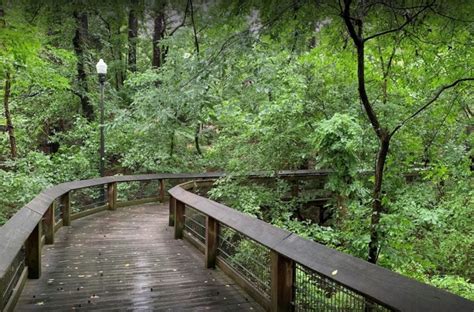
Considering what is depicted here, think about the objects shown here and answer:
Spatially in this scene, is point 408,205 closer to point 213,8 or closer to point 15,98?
point 213,8

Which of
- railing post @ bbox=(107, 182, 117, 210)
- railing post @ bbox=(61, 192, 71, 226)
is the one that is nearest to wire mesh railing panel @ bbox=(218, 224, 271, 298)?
railing post @ bbox=(61, 192, 71, 226)

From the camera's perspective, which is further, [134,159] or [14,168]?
[134,159]

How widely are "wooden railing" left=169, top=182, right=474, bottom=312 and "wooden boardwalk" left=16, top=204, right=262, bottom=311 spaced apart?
1.05 feet

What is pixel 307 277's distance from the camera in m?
3.47

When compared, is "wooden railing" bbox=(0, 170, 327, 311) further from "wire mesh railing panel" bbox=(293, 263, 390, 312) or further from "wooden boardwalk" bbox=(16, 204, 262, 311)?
"wire mesh railing panel" bbox=(293, 263, 390, 312)

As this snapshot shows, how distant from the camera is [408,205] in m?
6.56

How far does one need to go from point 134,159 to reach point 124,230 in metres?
5.63

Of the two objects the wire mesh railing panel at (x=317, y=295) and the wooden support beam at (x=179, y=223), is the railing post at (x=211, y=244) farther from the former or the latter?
the wooden support beam at (x=179, y=223)

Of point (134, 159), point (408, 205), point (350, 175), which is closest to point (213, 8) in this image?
point (408, 205)

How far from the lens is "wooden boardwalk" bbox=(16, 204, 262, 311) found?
4.06 metres

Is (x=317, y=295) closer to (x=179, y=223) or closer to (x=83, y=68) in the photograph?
(x=179, y=223)

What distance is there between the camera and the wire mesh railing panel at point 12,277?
366cm

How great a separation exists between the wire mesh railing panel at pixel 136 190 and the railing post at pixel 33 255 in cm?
812

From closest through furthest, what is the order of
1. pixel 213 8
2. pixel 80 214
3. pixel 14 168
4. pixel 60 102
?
pixel 213 8
pixel 80 214
pixel 14 168
pixel 60 102
